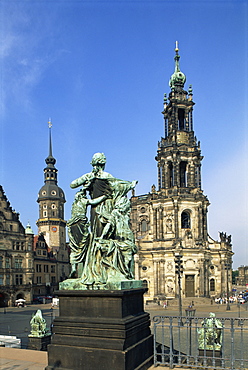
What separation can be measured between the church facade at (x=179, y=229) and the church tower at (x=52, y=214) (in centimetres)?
2953

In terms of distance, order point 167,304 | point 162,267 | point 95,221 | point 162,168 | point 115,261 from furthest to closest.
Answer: point 162,168
point 162,267
point 167,304
point 95,221
point 115,261

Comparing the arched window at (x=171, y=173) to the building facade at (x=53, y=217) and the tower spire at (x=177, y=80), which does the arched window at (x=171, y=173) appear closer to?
the tower spire at (x=177, y=80)

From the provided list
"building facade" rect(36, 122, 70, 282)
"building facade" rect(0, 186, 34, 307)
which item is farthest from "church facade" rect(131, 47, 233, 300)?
"building facade" rect(36, 122, 70, 282)

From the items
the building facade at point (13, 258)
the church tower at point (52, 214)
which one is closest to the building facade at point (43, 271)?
the church tower at point (52, 214)

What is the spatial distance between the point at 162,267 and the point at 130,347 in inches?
1948

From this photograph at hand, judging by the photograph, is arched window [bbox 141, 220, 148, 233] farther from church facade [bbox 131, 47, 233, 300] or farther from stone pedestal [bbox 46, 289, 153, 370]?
stone pedestal [bbox 46, 289, 153, 370]

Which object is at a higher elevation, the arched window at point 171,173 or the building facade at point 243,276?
the arched window at point 171,173

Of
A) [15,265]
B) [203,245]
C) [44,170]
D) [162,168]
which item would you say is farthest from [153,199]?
[44,170]

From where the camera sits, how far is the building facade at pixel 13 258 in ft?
174

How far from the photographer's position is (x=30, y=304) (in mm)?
55562

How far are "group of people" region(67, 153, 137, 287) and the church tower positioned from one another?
7782 cm

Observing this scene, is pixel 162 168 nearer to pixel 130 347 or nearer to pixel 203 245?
pixel 203 245

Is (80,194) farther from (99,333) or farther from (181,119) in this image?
(181,119)

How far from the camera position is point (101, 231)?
837cm
